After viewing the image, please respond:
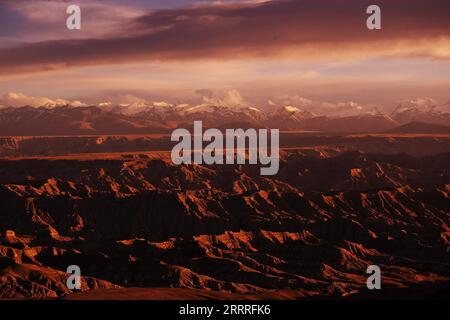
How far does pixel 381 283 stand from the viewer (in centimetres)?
19175

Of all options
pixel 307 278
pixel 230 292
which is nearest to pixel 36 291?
pixel 230 292

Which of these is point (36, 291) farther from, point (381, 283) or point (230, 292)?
point (381, 283)

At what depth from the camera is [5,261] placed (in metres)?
189
